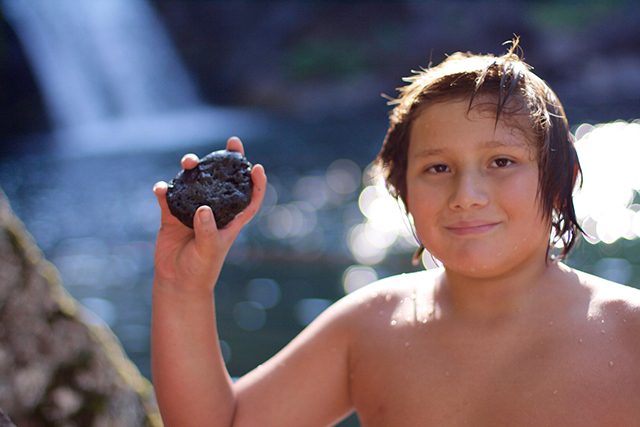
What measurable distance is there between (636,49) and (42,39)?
1593cm

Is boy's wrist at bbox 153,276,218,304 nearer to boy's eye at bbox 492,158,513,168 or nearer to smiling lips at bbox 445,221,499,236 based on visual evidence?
smiling lips at bbox 445,221,499,236

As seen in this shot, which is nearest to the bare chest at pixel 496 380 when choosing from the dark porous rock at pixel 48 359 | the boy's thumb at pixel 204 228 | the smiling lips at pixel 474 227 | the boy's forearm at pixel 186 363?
the smiling lips at pixel 474 227

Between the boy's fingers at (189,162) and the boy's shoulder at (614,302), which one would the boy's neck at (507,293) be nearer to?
the boy's shoulder at (614,302)

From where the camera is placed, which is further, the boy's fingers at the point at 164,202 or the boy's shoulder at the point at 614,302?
the boy's fingers at the point at 164,202

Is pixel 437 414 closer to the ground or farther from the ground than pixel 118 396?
farther from the ground

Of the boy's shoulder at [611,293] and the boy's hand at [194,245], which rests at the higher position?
the boy's shoulder at [611,293]

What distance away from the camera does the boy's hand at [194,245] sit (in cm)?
138

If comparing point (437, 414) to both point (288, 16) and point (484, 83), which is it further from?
point (288, 16)

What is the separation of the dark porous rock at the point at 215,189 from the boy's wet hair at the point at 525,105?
1.50 ft

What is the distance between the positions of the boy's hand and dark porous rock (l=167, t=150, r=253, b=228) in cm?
2

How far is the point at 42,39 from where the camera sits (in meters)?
15.5

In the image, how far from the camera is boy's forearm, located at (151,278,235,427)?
142 centimetres

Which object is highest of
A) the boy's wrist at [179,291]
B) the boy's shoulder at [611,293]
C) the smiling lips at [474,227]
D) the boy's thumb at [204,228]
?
the smiling lips at [474,227]

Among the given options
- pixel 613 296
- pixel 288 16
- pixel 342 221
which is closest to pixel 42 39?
pixel 288 16
